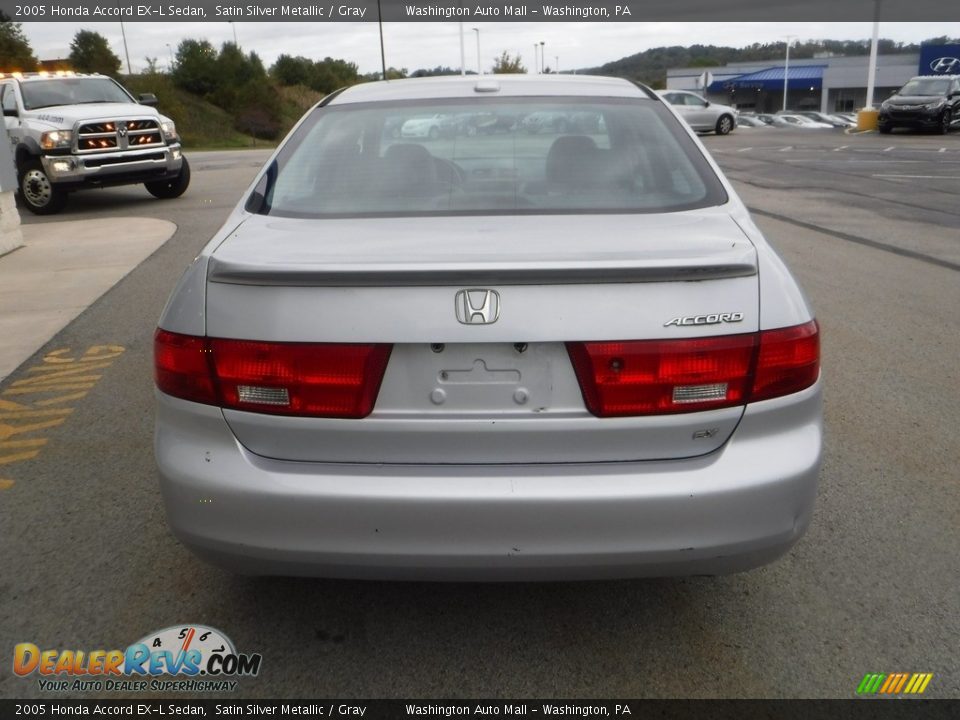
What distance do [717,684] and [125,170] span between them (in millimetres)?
13064

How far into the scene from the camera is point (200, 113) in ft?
213

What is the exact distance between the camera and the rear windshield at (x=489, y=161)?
2936mm

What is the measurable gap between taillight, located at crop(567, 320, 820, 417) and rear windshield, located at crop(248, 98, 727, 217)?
2.31 ft

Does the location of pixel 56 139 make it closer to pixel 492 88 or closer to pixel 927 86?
pixel 492 88

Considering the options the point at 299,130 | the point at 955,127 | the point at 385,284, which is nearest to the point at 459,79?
the point at 299,130

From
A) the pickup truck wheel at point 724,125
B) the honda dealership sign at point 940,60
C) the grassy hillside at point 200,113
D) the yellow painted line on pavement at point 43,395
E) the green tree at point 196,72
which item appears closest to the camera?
the yellow painted line on pavement at point 43,395

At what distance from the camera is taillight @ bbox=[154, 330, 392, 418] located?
7.54ft

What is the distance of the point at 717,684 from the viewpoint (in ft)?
8.44

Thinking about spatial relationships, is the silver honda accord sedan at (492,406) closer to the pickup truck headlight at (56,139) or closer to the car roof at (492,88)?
the car roof at (492,88)

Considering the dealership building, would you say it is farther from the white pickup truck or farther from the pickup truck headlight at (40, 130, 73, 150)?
the pickup truck headlight at (40, 130, 73, 150)

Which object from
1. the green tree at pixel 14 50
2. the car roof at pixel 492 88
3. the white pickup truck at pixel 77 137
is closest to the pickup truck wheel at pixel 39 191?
the white pickup truck at pixel 77 137

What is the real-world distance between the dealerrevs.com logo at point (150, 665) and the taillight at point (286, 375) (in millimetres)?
858

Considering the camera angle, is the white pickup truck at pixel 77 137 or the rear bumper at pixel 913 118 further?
the rear bumper at pixel 913 118

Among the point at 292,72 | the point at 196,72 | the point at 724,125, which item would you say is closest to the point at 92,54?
the point at 196,72
